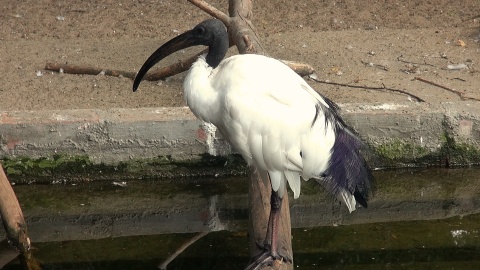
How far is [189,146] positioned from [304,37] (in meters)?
2.78

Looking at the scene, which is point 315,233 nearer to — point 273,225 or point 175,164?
point 175,164

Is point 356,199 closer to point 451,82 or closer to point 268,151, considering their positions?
point 268,151

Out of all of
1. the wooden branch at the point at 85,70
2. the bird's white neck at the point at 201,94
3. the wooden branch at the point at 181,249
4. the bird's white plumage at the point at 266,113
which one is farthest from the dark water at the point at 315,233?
the wooden branch at the point at 85,70

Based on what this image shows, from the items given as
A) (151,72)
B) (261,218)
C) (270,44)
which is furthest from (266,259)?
(270,44)

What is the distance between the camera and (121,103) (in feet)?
23.3

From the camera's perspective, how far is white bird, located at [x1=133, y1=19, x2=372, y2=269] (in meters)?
4.50

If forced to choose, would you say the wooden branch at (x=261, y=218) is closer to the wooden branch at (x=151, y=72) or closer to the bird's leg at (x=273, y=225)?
the bird's leg at (x=273, y=225)

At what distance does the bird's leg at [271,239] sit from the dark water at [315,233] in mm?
828

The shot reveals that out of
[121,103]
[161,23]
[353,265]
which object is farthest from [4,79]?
[353,265]

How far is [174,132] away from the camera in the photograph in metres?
6.19

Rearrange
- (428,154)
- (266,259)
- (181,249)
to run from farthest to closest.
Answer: (428,154), (181,249), (266,259)

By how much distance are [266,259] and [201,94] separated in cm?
90

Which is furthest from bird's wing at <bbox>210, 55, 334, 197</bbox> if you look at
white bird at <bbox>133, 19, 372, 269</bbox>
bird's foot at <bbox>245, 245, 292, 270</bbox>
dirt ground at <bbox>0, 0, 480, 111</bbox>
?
dirt ground at <bbox>0, 0, 480, 111</bbox>

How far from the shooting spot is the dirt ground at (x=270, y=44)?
7277 mm
